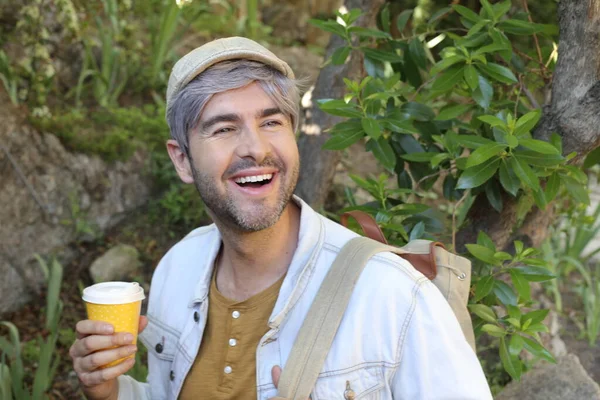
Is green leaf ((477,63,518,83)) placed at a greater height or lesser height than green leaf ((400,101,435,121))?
greater

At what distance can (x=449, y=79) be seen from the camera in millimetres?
2207

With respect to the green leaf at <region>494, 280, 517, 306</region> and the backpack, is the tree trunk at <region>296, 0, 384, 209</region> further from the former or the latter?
the backpack

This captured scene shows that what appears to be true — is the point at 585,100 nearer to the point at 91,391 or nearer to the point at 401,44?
the point at 401,44

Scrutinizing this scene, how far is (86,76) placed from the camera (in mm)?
4879

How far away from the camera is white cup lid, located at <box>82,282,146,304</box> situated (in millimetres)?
1689

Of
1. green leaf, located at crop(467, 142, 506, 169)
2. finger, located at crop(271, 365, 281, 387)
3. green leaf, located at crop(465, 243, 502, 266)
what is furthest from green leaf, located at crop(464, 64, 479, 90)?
finger, located at crop(271, 365, 281, 387)

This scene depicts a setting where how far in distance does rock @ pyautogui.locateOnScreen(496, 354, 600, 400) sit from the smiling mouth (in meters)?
1.55

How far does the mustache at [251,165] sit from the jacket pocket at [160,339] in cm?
56

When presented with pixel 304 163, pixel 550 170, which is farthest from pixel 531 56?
pixel 304 163

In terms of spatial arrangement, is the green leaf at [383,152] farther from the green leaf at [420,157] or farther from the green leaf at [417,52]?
the green leaf at [417,52]

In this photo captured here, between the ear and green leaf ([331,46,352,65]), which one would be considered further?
green leaf ([331,46,352,65])

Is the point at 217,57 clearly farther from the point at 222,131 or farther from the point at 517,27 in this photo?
the point at 517,27

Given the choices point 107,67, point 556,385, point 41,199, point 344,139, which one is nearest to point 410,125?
point 344,139

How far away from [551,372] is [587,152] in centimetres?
105
